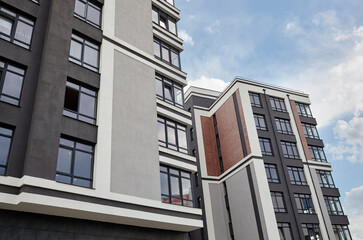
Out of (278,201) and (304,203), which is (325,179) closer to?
(304,203)

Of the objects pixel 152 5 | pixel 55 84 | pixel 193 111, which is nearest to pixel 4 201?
pixel 55 84

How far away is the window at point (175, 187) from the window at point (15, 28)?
1115 cm

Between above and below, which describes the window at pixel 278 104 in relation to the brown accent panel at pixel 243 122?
above

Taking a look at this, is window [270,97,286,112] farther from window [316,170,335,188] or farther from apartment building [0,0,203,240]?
apartment building [0,0,203,240]

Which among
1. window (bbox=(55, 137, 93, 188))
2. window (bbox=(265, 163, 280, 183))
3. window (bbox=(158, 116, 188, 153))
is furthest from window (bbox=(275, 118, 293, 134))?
window (bbox=(55, 137, 93, 188))

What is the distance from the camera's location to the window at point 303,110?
44.7 m

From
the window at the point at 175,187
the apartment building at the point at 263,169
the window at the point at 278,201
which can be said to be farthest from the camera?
the window at the point at 278,201

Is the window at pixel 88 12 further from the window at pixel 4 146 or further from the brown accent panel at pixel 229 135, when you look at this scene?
the brown accent panel at pixel 229 135

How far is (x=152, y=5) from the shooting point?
27781 mm

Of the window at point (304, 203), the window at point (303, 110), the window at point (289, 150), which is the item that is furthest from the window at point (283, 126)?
the window at point (304, 203)

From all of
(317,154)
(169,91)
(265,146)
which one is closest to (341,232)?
(317,154)

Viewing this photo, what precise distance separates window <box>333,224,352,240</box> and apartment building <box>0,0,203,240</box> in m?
24.6

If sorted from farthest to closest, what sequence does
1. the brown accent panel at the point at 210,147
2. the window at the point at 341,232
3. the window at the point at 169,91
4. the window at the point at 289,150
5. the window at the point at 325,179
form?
the brown accent panel at the point at 210,147, the window at the point at 325,179, the window at the point at 289,150, the window at the point at 341,232, the window at the point at 169,91

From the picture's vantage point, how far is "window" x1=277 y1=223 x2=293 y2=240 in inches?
1280
